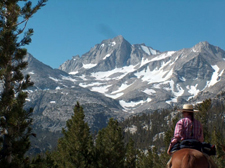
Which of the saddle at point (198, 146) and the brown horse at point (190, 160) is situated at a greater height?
the saddle at point (198, 146)

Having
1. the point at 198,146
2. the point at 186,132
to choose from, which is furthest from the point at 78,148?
the point at 198,146

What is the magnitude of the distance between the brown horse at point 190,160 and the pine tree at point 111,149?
104 feet

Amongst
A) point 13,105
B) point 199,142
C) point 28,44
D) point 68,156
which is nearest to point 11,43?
point 28,44

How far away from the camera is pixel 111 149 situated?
41.7m

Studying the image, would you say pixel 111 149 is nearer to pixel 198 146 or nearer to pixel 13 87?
pixel 13 87

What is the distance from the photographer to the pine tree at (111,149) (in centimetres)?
4072

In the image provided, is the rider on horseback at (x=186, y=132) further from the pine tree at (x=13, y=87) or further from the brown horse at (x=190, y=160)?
the pine tree at (x=13, y=87)

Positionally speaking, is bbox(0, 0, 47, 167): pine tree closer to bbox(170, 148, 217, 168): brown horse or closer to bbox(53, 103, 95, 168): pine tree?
bbox(170, 148, 217, 168): brown horse

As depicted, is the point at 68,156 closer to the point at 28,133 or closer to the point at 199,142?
the point at 28,133

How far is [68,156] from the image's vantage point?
1483 inches

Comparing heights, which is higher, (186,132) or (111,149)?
(186,132)

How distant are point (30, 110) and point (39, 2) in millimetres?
6386

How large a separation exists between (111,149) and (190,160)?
33730 millimetres

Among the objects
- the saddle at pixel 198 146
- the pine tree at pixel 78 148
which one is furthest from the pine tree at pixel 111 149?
the saddle at pixel 198 146
